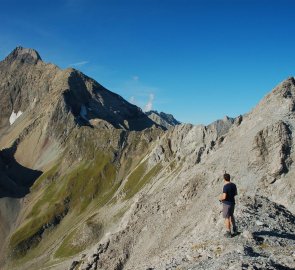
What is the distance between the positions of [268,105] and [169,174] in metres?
122

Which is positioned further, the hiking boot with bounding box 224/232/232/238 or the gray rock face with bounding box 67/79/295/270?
the gray rock face with bounding box 67/79/295/270

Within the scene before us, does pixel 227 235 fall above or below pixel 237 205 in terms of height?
below

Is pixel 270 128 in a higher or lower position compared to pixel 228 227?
higher

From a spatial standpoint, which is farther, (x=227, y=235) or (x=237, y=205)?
(x=237, y=205)

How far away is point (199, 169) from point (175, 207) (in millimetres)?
10340

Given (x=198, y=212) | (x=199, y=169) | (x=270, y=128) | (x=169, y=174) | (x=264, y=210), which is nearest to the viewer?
(x=264, y=210)

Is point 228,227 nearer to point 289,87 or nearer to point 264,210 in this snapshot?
point 264,210

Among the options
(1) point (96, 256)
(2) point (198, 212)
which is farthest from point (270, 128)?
(1) point (96, 256)

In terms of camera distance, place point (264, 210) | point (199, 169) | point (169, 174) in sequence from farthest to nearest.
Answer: point (169, 174) → point (199, 169) → point (264, 210)

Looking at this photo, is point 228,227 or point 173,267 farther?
point 228,227

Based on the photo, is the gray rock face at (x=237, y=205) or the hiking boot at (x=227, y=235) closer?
the hiking boot at (x=227, y=235)

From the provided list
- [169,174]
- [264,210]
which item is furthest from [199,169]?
[169,174]

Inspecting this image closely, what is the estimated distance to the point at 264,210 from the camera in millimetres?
39594

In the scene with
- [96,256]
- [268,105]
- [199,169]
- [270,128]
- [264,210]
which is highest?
[268,105]
